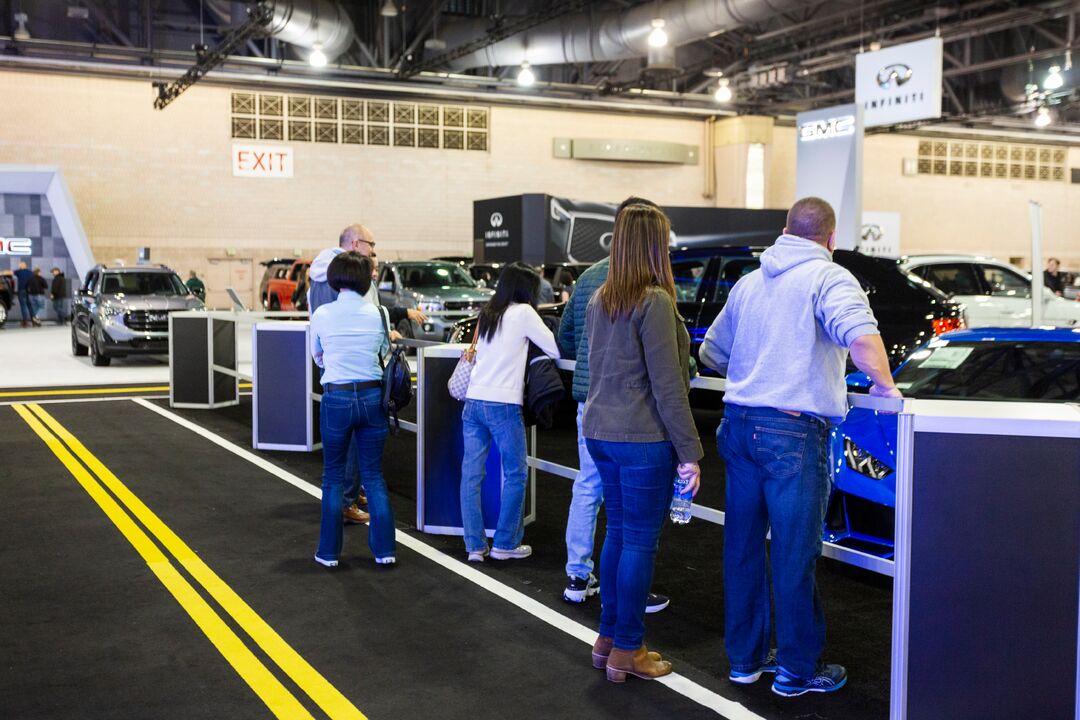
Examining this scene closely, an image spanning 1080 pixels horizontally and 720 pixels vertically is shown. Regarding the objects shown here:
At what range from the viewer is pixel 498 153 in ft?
108

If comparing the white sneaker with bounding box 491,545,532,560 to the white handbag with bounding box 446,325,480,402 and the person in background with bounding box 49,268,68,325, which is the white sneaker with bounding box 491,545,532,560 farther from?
the person in background with bounding box 49,268,68,325

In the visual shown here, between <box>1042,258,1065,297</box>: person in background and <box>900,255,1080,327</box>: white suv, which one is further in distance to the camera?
<box>1042,258,1065,297</box>: person in background

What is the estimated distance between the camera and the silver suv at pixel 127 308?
17625 millimetres

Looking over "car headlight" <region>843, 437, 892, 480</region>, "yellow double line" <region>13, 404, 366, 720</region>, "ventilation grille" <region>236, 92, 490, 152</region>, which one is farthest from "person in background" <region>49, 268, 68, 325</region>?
"car headlight" <region>843, 437, 892, 480</region>

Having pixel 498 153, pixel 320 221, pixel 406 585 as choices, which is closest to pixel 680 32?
pixel 498 153

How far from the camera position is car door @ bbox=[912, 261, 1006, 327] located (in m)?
15.2

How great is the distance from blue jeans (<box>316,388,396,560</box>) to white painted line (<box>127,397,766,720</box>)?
0.39 metres

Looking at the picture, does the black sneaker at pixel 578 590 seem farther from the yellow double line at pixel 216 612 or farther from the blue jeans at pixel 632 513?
the yellow double line at pixel 216 612

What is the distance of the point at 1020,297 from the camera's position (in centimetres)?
1544

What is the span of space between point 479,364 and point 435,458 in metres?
1.05

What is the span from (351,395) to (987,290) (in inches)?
485

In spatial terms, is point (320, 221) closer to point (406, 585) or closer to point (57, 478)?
point (57, 478)

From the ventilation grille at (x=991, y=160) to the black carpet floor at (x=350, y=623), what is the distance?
112 feet

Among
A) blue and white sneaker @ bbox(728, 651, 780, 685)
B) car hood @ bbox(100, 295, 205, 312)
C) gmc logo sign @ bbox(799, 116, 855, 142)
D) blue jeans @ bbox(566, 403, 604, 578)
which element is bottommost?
blue and white sneaker @ bbox(728, 651, 780, 685)
